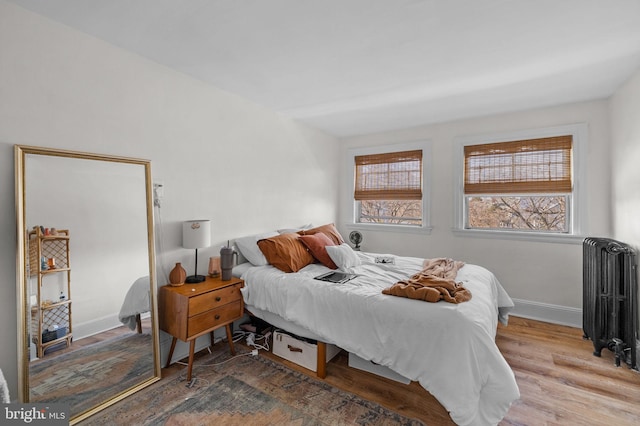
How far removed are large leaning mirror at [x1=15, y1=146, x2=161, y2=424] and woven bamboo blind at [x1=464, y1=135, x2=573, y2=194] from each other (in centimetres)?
371

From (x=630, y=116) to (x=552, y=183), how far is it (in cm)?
92

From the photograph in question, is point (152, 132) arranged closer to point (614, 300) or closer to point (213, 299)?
point (213, 299)

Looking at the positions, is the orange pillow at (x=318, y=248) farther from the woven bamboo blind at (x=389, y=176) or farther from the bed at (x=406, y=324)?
the woven bamboo blind at (x=389, y=176)

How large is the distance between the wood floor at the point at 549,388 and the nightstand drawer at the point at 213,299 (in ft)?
2.07

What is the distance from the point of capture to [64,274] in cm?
180

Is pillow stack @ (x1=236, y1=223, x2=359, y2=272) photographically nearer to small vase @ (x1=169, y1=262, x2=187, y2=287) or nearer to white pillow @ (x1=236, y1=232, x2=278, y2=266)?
white pillow @ (x1=236, y1=232, x2=278, y2=266)

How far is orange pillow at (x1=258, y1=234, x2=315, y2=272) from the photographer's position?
8.91 ft

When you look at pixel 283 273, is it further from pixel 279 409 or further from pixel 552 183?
pixel 552 183

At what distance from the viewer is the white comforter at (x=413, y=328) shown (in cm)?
160

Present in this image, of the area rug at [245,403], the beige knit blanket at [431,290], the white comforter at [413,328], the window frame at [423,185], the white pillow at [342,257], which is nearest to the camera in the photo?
the white comforter at [413,328]

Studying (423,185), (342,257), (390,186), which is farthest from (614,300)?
(390,186)

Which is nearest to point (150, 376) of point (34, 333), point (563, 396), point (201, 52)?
point (34, 333)

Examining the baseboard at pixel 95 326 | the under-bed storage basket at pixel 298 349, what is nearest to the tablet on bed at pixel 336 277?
the under-bed storage basket at pixel 298 349

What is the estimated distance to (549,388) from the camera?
2100 millimetres
